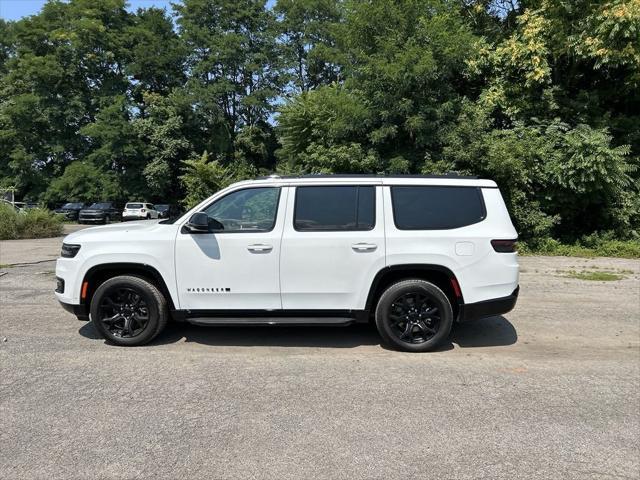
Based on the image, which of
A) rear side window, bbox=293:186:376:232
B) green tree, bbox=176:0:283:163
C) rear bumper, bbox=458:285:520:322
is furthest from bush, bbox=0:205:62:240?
green tree, bbox=176:0:283:163

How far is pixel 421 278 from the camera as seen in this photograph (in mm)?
5578

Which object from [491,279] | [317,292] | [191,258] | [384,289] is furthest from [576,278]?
[191,258]

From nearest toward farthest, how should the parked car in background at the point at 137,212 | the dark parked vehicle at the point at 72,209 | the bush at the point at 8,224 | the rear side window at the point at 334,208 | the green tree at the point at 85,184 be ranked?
1. the rear side window at the point at 334,208
2. the bush at the point at 8,224
3. the parked car in background at the point at 137,212
4. the dark parked vehicle at the point at 72,209
5. the green tree at the point at 85,184

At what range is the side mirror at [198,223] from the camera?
5.29m

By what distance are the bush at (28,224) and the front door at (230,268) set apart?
1729cm

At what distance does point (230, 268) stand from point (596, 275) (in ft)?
28.9

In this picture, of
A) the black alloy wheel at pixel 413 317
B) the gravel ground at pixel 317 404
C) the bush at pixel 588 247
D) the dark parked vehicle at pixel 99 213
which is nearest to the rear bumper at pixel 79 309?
the gravel ground at pixel 317 404

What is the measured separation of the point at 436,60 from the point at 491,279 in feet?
37.9

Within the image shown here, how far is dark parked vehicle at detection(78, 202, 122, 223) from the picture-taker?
3450 centimetres

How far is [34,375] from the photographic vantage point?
469cm

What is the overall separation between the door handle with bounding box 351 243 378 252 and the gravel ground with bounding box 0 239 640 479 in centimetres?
113

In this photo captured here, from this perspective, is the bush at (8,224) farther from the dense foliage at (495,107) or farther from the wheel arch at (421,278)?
the wheel arch at (421,278)

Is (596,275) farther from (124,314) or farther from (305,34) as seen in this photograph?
(305,34)

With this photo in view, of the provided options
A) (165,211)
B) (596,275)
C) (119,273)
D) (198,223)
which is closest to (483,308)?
(198,223)
